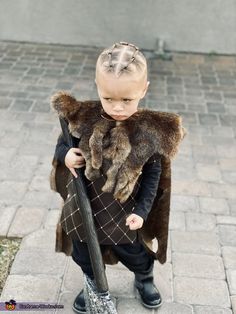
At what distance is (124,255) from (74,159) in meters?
0.67

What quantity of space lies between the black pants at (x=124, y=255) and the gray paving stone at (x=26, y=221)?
912 mm

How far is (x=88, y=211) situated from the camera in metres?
2.06

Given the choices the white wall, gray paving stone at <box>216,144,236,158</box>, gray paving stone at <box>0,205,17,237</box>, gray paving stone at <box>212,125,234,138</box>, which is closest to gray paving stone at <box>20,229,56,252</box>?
gray paving stone at <box>0,205,17,237</box>

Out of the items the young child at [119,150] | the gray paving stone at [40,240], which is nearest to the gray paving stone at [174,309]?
the young child at [119,150]

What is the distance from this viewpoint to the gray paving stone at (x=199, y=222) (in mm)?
3410

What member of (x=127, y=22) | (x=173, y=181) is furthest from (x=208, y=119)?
(x=127, y=22)

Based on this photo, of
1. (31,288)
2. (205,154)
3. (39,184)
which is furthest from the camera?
(205,154)

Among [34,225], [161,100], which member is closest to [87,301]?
[34,225]

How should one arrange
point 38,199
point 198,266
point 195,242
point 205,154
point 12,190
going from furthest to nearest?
point 205,154, point 12,190, point 38,199, point 195,242, point 198,266

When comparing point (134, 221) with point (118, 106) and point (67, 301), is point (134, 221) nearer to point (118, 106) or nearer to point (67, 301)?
point (118, 106)

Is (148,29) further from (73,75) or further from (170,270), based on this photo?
(170,270)

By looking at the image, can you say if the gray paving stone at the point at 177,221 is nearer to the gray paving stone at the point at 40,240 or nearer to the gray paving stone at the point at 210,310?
Result: the gray paving stone at the point at 210,310

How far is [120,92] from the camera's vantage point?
1.87 meters

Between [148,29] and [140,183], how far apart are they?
5.42 m
